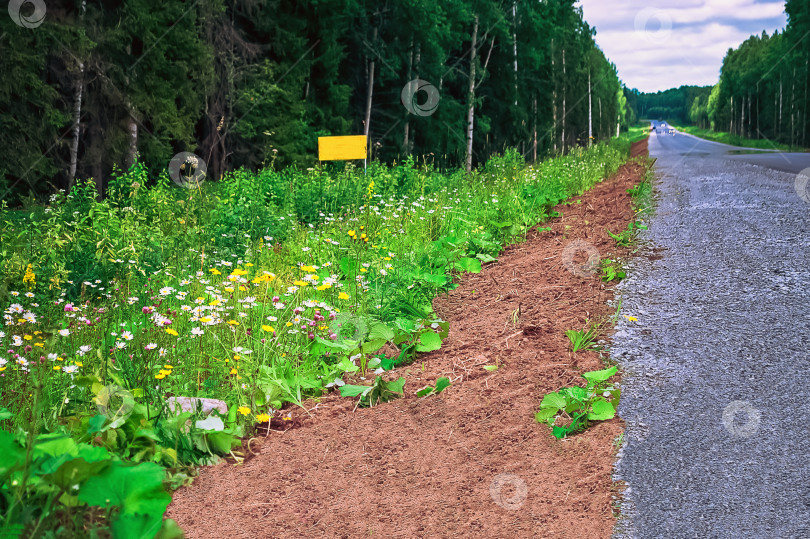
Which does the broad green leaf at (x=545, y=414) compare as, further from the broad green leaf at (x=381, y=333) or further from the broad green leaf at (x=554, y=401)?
the broad green leaf at (x=381, y=333)

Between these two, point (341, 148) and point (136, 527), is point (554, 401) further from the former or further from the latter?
point (341, 148)

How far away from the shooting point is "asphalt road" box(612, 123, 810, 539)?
2477mm

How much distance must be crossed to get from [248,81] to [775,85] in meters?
54.0

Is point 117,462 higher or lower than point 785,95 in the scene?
lower

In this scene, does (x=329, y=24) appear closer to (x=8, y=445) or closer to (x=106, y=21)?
(x=106, y=21)

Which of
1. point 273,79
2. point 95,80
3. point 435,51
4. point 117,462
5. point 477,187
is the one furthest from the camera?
point 435,51

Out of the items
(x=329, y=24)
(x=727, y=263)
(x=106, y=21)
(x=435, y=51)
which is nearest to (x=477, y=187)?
(x=727, y=263)

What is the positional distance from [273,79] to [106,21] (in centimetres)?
655

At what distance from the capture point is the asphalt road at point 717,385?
8.13 feet

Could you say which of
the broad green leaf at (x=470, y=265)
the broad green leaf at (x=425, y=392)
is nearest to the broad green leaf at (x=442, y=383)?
the broad green leaf at (x=425, y=392)

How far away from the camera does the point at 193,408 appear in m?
3.45

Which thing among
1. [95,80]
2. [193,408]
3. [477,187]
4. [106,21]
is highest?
[106,21]

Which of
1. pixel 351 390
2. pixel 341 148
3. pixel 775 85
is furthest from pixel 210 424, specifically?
pixel 775 85

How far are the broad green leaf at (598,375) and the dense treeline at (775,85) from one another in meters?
44.2
